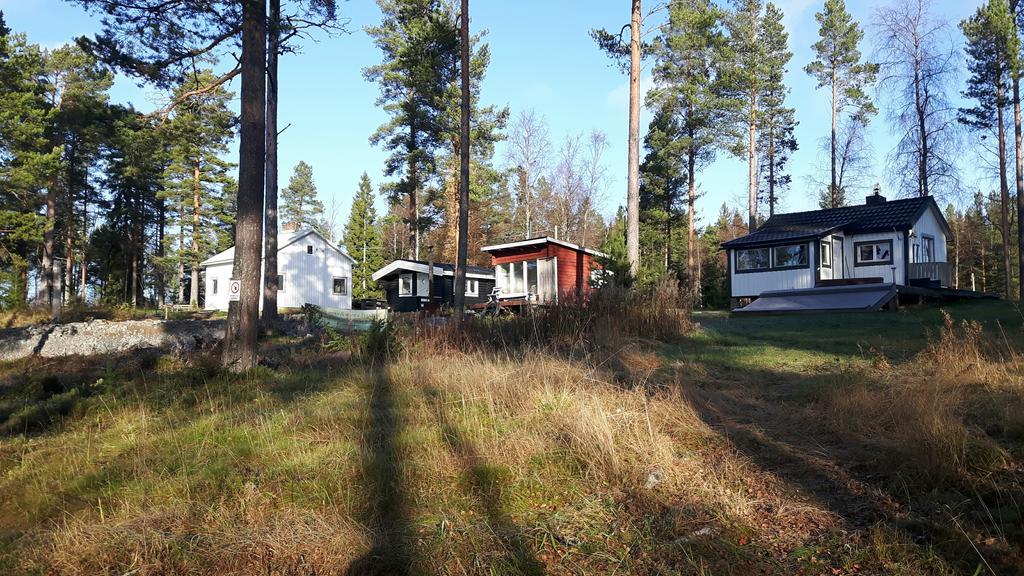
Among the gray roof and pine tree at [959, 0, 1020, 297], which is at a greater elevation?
pine tree at [959, 0, 1020, 297]

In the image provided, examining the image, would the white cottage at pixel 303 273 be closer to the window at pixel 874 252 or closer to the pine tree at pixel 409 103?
the pine tree at pixel 409 103

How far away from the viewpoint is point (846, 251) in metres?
23.2

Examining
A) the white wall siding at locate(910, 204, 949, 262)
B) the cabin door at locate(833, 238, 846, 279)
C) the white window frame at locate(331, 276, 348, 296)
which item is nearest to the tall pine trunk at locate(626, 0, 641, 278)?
the cabin door at locate(833, 238, 846, 279)

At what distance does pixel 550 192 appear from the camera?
4547cm

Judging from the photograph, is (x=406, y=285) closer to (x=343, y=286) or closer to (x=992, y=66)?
(x=343, y=286)

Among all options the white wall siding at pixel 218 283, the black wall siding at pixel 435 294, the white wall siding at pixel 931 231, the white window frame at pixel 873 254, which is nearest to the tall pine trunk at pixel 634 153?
the white window frame at pixel 873 254

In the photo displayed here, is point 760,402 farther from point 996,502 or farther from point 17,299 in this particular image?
point 17,299

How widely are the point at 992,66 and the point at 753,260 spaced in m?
14.9

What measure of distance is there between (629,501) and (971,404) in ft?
9.90

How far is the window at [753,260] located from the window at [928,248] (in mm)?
5945

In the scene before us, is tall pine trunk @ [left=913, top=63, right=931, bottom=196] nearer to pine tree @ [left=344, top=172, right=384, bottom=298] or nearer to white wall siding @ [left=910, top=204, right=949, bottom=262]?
white wall siding @ [left=910, top=204, right=949, bottom=262]

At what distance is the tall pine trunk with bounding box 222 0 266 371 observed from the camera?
28.3 feet

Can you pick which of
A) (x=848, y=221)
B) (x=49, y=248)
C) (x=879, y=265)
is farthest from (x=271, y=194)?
(x=879, y=265)

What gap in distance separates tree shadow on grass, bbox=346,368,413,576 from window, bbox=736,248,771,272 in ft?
69.3
